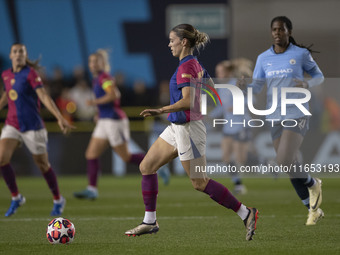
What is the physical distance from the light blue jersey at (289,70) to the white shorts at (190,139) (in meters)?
1.44

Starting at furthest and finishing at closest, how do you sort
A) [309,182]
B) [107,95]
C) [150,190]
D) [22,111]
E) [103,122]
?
[103,122], [107,95], [22,111], [309,182], [150,190]

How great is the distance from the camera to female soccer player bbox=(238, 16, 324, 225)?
8.25 meters

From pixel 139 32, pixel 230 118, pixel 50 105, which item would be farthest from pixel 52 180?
pixel 139 32

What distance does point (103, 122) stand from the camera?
41.4 feet

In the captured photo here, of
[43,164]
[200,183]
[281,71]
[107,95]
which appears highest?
[281,71]

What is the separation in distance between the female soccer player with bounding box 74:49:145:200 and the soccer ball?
497 centimetres

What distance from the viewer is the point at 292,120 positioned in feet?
27.2

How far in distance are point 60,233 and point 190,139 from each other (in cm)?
149

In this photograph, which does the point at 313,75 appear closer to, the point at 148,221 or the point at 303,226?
the point at 303,226

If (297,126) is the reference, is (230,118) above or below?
below

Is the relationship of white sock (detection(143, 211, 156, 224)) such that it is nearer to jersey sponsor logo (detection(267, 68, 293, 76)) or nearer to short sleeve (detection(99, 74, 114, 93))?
jersey sponsor logo (detection(267, 68, 293, 76))

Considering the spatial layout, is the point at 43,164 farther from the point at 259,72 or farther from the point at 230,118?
the point at 230,118

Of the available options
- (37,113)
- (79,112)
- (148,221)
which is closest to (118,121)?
(37,113)

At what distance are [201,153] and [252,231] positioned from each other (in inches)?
34.3
